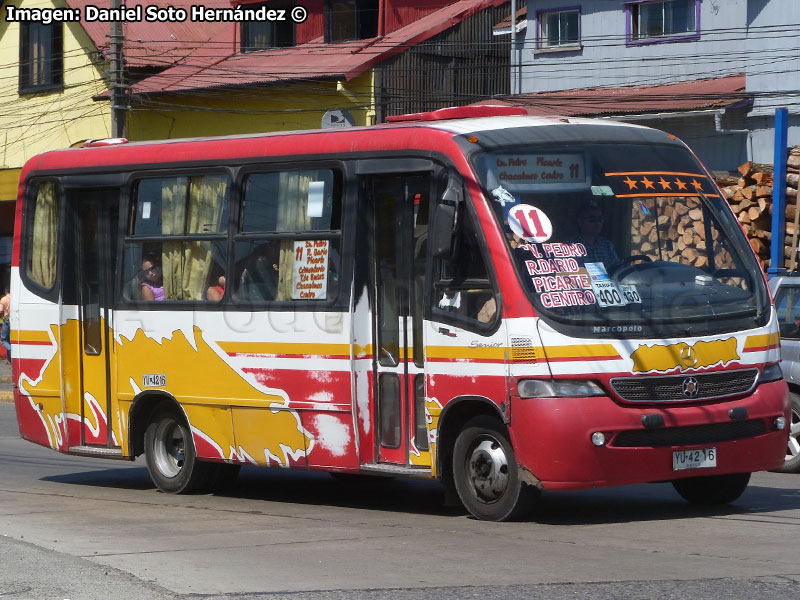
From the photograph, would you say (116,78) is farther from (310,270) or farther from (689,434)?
(689,434)

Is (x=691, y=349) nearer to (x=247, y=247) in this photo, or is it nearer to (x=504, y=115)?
(x=504, y=115)

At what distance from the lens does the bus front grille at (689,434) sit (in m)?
9.71

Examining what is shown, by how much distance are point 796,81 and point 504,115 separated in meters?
16.8

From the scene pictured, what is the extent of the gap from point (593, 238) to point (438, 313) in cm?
119

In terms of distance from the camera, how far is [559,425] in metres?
9.57

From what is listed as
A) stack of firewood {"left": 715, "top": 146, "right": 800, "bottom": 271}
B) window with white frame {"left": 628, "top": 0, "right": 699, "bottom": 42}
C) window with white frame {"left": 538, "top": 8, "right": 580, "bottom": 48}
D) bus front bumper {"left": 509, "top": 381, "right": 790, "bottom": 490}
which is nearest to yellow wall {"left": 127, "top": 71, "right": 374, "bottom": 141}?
window with white frame {"left": 538, "top": 8, "right": 580, "bottom": 48}

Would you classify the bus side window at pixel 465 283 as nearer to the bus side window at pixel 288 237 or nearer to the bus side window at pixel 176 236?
the bus side window at pixel 288 237

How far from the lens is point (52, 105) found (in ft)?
121

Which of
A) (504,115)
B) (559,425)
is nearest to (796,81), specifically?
(504,115)

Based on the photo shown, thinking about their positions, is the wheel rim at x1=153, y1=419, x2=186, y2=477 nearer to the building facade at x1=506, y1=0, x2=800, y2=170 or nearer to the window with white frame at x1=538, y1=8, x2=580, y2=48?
the building facade at x1=506, y1=0, x2=800, y2=170

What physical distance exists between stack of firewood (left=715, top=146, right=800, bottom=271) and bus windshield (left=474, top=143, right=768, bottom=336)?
39.9ft

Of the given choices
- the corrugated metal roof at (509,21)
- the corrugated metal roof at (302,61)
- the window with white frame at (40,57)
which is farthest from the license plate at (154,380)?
the window with white frame at (40,57)

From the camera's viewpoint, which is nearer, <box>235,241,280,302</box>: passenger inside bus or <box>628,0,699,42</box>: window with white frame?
<box>235,241,280,302</box>: passenger inside bus

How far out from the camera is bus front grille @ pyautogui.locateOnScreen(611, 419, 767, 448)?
9711 mm
